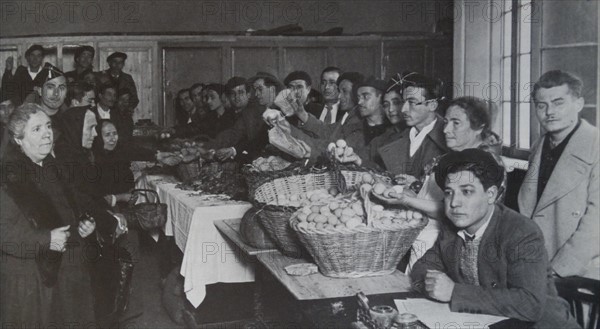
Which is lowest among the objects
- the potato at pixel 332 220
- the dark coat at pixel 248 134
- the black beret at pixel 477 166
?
the potato at pixel 332 220

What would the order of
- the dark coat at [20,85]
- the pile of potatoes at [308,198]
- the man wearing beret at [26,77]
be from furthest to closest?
1. the man wearing beret at [26,77]
2. the dark coat at [20,85]
3. the pile of potatoes at [308,198]

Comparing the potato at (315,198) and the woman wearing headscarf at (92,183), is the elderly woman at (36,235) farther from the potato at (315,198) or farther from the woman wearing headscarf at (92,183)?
the potato at (315,198)

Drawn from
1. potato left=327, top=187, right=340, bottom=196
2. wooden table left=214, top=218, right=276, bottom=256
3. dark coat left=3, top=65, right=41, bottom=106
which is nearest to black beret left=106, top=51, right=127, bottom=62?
dark coat left=3, top=65, right=41, bottom=106

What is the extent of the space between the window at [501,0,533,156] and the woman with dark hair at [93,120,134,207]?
3.56 m

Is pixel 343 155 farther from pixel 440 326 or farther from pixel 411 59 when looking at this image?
pixel 411 59

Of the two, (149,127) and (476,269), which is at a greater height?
(149,127)

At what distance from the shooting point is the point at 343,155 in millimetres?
3238

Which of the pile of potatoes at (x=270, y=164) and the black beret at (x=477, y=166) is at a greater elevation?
the black beret at (x=477, y=166)

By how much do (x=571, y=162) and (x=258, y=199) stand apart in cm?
154

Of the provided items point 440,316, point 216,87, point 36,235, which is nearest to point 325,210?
point 440,316

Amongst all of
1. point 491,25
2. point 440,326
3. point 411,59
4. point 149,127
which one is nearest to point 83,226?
point 440,326

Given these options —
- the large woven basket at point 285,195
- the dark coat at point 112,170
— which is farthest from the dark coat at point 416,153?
the dark coat at point 112,170

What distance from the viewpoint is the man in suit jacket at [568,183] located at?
2.71 meters

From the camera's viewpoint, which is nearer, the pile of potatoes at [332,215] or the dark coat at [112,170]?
the pile of potatoes at [332,215]
